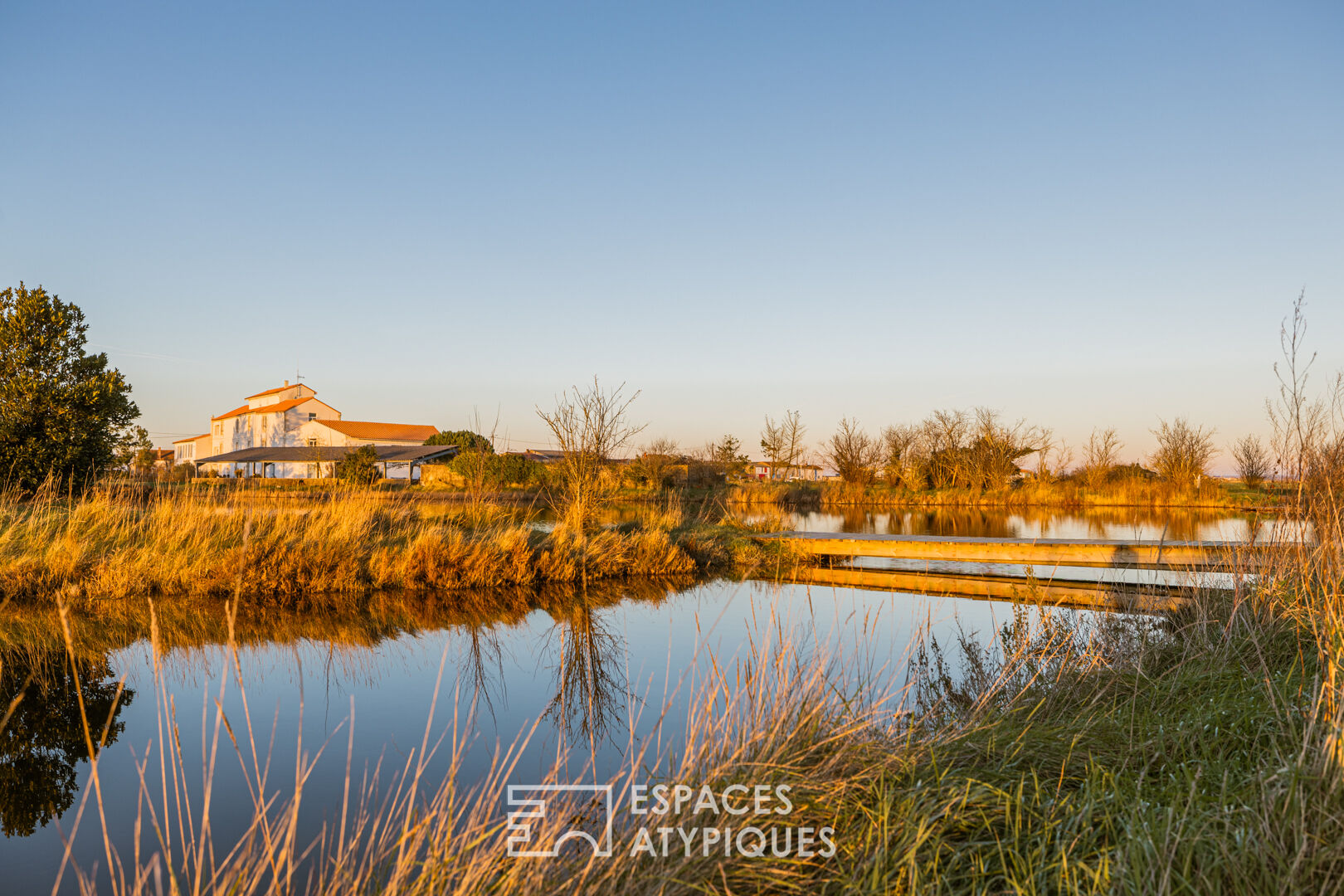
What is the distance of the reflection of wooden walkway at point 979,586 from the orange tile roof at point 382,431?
47512 mm

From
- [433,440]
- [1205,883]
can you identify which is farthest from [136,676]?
[433,440]

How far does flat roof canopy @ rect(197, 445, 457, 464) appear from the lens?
1671 inches

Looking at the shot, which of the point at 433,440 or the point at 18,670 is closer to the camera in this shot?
the point at 18,670

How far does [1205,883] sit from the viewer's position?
190 cm

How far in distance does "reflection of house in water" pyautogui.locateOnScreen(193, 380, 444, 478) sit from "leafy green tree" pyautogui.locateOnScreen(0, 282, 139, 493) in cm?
2359

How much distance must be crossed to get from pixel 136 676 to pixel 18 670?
2.67ft

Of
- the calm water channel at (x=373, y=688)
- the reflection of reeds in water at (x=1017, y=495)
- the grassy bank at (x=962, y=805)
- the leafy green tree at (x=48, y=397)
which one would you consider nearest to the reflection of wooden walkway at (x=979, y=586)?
the calm water channel at (x=373, y=688)

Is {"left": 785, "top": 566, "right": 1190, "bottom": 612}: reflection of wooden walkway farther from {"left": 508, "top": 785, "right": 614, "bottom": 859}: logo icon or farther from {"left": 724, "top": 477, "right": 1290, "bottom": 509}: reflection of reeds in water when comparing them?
{"left": 724, "top": 477, "right": 1290, "bottom": 509}: reflection of reeds in water

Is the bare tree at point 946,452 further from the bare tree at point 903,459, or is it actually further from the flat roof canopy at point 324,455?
the flat roof canopy at point 324,455

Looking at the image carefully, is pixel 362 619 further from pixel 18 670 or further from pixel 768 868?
pixel 768 868

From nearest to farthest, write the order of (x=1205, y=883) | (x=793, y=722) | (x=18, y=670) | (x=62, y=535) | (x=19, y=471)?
(x=1205, y=883)
(x=793, y=722)
(x=18, y=670)
(x=62, y=535)
(x=19, y=471)

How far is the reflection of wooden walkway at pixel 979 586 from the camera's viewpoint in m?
8.28

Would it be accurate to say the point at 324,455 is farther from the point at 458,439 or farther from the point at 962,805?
the point at 962,805

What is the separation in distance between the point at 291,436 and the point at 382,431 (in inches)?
255
